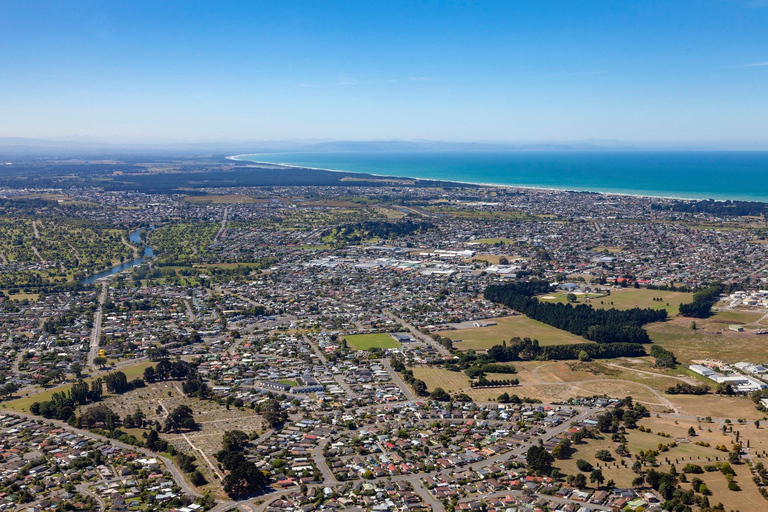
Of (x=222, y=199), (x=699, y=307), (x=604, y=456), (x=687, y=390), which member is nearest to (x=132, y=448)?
(x=604, y=456)

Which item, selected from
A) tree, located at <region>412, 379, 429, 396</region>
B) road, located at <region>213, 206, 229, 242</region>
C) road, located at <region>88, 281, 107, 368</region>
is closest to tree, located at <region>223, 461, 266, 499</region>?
tree, located at <region>412, 379, 429, 396</region>

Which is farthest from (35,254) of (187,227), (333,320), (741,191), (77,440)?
(741,191)

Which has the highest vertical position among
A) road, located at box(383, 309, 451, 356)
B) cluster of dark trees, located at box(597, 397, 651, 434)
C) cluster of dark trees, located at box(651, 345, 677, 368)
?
cluster of dark trees, located at box(651, 345, 677, 368)

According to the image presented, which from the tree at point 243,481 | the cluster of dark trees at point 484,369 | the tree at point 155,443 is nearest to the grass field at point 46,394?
the tree at point 155,443

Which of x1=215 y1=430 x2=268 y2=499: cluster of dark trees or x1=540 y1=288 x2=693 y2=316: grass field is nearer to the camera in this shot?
x1=215 y1=430 x2=268 y2=499: cluster of dark trees

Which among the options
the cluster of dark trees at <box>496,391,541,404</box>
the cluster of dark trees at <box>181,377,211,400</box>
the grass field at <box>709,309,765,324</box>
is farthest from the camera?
the grass field at <box>709,309,765,324</box>

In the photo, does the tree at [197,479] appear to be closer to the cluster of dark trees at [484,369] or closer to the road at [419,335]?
the cluster of dark trees at [484,369]

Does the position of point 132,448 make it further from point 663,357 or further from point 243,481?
point 663,357

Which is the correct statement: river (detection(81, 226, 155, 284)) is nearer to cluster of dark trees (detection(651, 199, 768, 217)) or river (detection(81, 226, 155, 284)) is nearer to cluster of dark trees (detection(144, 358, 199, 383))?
cluster of dark trees (detection(144, 358, 199, 383))
